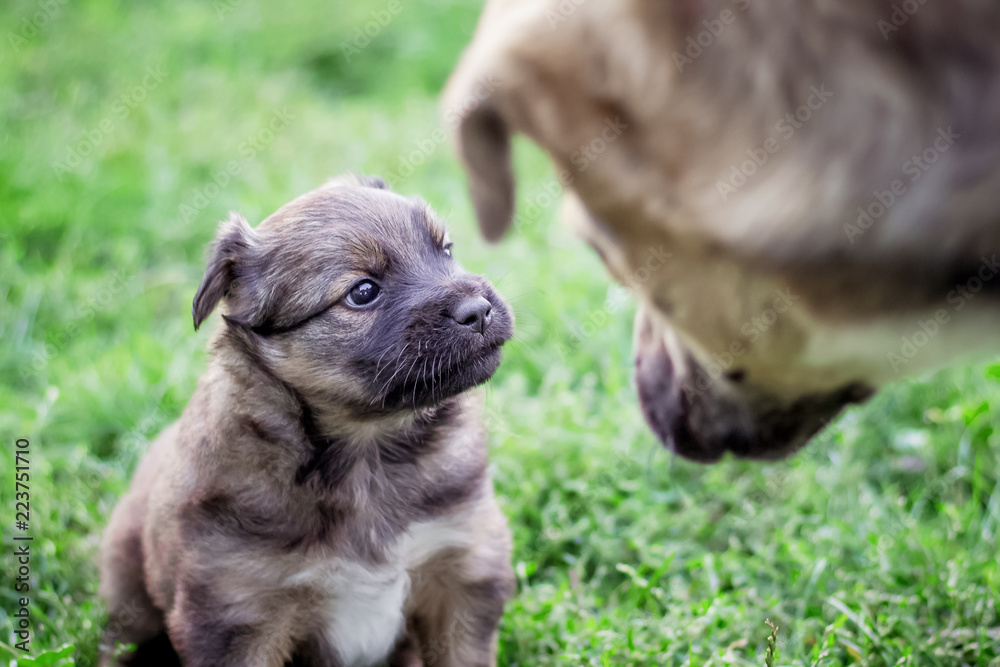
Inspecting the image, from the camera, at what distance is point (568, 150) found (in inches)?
85.9

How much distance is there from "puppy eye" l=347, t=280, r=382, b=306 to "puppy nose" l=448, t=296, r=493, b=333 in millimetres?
198

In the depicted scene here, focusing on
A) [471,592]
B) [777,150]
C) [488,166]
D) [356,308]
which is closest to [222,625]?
[471,592]

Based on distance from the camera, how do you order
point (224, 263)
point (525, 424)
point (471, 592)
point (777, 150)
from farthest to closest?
point (525, 424), point (471, 592), point (224, 263), point (777, 150)

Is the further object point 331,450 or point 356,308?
point 331,450

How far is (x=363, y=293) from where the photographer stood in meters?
2.27

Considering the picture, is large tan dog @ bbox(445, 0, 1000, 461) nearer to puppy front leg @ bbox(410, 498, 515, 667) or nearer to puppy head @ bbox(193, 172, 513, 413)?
puppy head @ bbox(193, 172, 513, 413)

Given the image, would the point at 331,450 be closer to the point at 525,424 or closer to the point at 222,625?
the point at 222,625

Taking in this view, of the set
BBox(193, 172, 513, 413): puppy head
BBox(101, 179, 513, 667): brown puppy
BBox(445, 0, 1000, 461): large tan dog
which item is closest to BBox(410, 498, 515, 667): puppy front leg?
BBox(101, 179, 513, 667): brown puppy

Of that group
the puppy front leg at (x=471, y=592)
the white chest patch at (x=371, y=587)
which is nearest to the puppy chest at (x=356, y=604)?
the white chest patch at (x=371, y=587)

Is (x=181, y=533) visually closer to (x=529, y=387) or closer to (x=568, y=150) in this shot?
(x=568, y=150)

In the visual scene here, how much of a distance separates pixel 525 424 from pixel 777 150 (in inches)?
80.3

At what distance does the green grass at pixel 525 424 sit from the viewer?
2.94m

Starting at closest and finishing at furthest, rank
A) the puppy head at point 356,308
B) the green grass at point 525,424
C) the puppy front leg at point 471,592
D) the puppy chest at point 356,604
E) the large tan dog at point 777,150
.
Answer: the large tan dog at point 777,150, the puppy head at point 356,308, the puppy chest at point 356,604, the puppy front leg at point 471,592, the green grass at point 525,424

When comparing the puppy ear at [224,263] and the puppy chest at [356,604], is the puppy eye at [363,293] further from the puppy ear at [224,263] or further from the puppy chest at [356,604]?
the puppy chest at [356,604]
